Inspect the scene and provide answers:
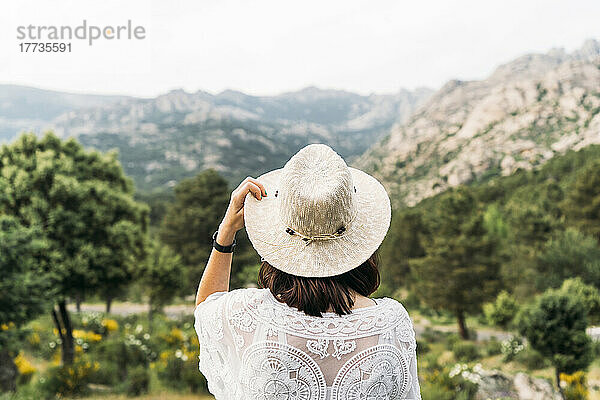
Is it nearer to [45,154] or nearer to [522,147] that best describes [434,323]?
[45,154]

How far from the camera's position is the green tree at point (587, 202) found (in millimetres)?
24703

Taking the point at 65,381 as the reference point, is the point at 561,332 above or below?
above

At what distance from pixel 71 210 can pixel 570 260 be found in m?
22.5

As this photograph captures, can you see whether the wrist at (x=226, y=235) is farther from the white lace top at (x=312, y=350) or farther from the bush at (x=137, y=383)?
the bush at (x=137, y=383)

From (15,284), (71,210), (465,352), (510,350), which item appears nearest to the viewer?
(15,284)

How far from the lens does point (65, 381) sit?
7.76 metres

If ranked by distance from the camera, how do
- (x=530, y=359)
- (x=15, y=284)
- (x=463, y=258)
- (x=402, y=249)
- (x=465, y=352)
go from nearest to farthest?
(x=15, y=284)
(x=530, y=359)
(x=465, y=352)
(x=463, y=258)
(x=402, y=249)

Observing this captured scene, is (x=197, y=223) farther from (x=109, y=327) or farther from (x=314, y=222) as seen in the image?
(x=314, y=222)

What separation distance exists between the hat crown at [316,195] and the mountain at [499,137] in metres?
82.3

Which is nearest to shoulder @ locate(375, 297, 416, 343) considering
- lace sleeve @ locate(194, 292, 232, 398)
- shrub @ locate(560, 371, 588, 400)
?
lace sleeve @ locate(194, 292, 232, 398)

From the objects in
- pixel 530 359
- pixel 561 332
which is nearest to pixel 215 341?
pixel 561 332

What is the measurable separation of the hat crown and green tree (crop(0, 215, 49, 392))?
23.1 feet

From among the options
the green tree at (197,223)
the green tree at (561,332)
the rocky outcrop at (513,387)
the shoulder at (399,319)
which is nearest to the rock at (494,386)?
the rocky outcrop at (513,387)

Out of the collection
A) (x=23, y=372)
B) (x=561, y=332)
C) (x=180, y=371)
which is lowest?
(x=23, y=372)
